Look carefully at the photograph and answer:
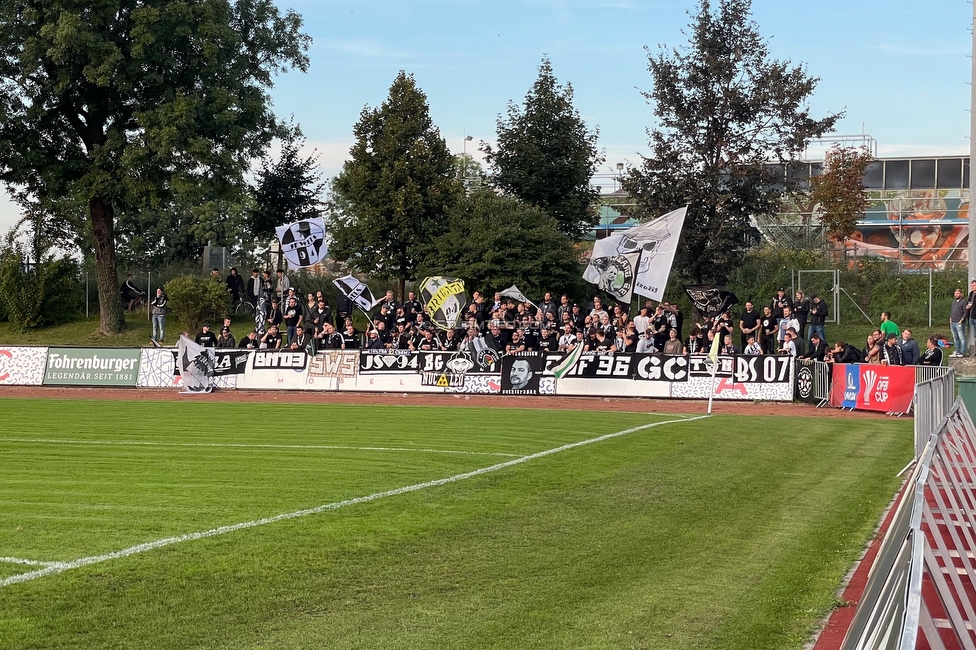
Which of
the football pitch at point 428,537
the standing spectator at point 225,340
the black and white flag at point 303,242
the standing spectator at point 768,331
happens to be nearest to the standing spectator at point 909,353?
the standing spectator at point 768,331

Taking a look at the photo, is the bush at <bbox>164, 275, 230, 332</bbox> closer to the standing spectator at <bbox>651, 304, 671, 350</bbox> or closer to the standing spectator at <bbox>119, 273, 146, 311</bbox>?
the standing spectator at <bbox>119, 273, 146, 311</bbox>

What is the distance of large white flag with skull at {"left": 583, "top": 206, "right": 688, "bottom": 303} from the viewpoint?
32688 mm

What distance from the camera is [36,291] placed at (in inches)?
1780

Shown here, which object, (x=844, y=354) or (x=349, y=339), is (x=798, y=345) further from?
(x=349, y=339)

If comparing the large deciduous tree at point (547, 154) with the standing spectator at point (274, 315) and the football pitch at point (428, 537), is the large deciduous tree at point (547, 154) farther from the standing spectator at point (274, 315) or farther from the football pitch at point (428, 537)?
the football pitch at point (428, 537)

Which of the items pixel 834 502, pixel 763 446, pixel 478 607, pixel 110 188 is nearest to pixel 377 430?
pixel 763 446

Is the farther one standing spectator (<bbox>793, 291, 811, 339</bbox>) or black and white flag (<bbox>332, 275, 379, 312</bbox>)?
black and white flag (<bbox>332, 275, 379, 312</bbox>)

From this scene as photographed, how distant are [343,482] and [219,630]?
578cm

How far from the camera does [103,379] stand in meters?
32.3

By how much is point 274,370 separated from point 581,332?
30.7 feet

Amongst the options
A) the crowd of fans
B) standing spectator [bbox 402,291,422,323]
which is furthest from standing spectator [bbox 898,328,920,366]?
standing spectator [bbox 402,291,422,323]

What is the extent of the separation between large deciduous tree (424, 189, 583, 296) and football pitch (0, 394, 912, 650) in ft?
65.3

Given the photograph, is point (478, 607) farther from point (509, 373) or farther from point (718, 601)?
point (509, 373)

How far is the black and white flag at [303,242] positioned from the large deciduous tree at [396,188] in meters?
5.74
